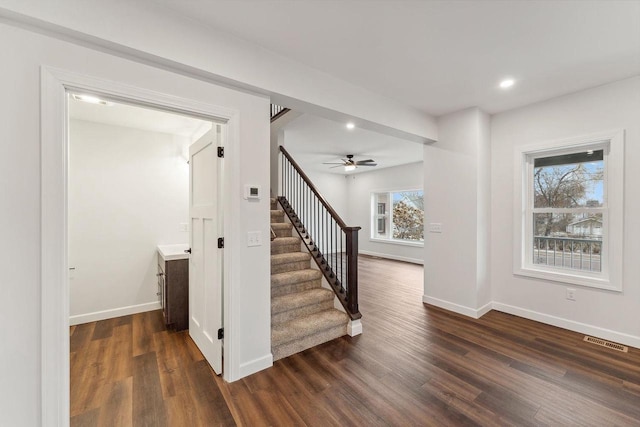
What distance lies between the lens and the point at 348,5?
1.71m

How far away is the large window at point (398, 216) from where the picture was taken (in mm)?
7302

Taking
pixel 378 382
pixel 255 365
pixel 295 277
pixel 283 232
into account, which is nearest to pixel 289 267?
pixel 295 277

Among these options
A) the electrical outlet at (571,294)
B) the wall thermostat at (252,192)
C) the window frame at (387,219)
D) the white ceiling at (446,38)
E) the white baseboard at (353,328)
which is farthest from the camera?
the window frame at (387,219)

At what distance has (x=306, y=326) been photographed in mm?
2670

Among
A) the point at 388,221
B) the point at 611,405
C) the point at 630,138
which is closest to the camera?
the point at 611,405

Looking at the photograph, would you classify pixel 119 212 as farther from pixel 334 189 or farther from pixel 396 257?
pixel 396 257

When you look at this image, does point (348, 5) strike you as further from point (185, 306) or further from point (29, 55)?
point (185, 306)

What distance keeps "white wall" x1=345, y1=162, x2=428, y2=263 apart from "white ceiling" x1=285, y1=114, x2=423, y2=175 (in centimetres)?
35

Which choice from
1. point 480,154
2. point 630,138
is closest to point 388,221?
point 480,154

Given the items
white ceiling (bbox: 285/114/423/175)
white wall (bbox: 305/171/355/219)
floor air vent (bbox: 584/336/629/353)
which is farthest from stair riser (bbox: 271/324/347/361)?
white wall (bbox: 305/171/355/219)

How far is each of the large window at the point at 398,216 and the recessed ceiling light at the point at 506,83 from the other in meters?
4.51

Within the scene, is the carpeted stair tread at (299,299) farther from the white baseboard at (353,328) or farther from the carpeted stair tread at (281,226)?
the carpeted stair tread at (281,226)

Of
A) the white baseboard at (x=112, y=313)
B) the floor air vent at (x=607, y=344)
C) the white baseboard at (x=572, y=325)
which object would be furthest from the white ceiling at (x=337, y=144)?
the floor air vent at (x=607, y=344)

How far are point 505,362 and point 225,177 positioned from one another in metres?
2.92
